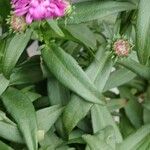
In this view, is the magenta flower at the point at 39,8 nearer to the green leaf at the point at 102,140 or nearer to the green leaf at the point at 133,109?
the green leaf at the point at 102,140

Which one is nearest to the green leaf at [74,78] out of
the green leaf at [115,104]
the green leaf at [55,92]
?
the green leaf at [55,92]

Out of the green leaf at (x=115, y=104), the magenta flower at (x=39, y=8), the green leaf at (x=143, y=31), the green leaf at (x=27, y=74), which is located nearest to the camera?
the magenta flower at (x=39, y=8)

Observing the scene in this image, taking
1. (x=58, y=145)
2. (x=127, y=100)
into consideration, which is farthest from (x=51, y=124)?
(x=127, y=100)

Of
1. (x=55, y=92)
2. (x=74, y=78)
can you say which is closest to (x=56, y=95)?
(x=55, y=92)

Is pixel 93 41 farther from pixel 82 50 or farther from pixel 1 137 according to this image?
pixel 1 137

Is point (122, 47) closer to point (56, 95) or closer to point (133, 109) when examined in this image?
point (56, 95)

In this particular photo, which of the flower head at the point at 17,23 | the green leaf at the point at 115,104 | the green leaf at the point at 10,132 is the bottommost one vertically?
the green leaf at the point at 115,104

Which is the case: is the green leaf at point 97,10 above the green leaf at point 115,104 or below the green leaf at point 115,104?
above
